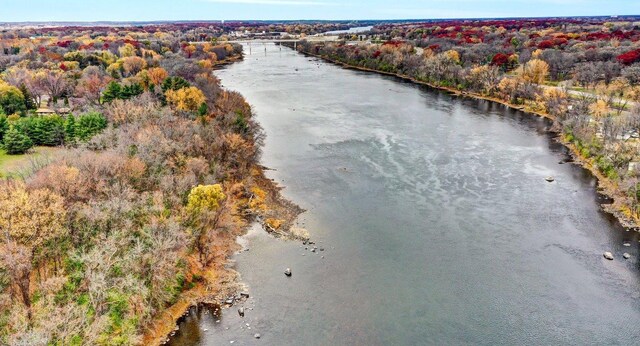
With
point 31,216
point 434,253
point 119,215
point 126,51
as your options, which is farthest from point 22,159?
point 126,51

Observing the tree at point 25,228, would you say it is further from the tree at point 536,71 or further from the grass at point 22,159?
the tree at point 536,71

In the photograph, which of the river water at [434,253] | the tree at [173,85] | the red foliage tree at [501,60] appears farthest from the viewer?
the red foliage tree at [501,60]

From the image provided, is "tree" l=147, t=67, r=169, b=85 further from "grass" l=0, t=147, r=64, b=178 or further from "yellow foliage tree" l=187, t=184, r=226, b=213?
"yellow foliage tree" l=187, t=184, r=226, b=213

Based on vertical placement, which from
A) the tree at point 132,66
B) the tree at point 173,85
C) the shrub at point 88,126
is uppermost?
the tree at point 132,66

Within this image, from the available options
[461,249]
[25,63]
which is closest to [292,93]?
[25,63]

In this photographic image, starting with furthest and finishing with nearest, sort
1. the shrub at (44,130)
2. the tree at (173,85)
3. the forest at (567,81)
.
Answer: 1. the tree at (173,85)
2. the forest at (567,81)
3. the shrub at (44,130)

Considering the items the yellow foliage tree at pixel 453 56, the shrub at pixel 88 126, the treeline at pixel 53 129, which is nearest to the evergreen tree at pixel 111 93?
the treeline at pixel 53 129

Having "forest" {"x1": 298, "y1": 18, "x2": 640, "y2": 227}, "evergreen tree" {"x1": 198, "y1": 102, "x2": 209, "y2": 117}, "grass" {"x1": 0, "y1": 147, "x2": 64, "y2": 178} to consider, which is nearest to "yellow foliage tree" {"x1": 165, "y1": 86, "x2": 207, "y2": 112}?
"evergreen tree" {"x1": 198, "y1": 102, "x2": 209, "y2": 117}

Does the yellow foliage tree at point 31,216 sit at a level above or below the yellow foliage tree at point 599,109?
below
